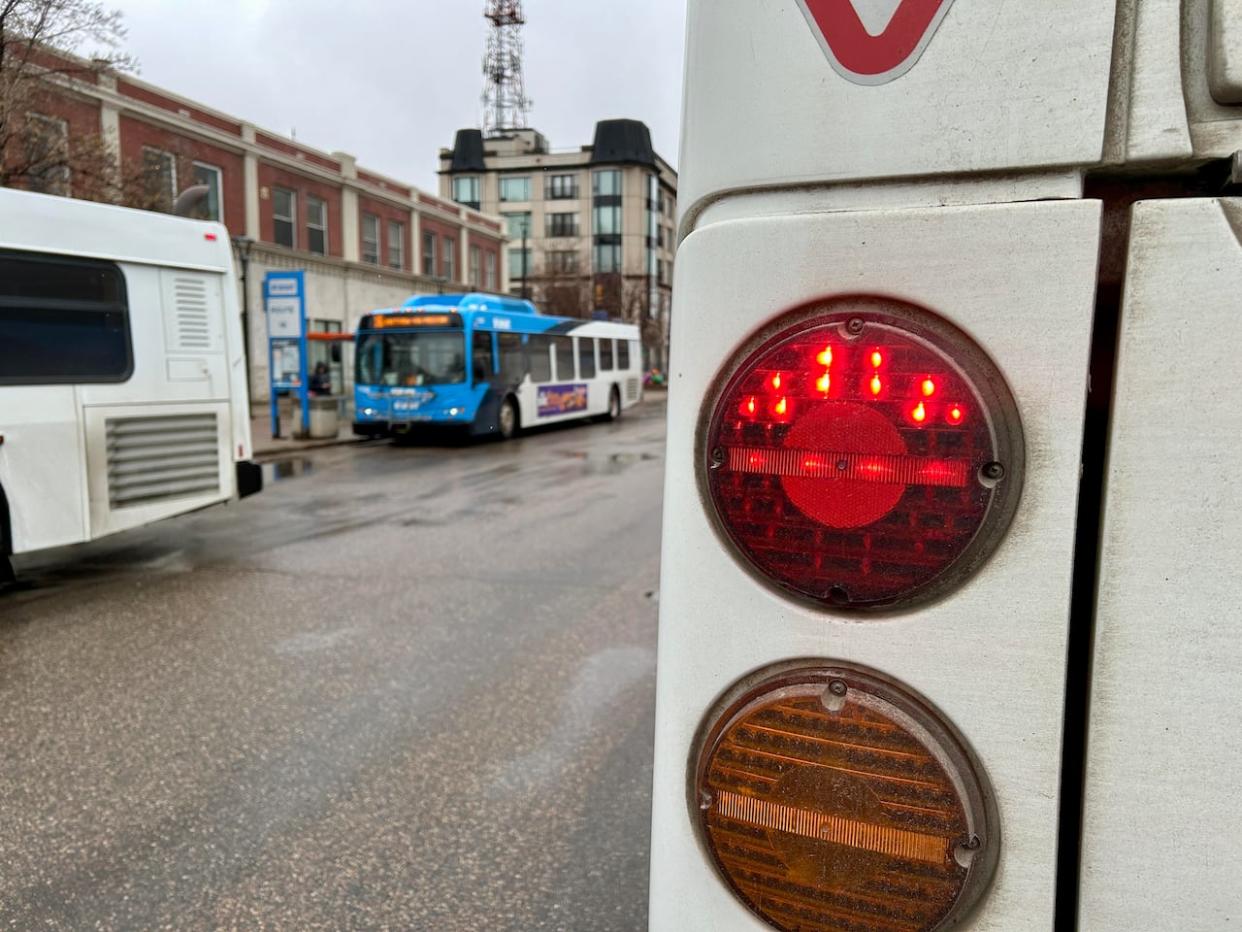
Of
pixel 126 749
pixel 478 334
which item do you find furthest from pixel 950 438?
pixel 478 334

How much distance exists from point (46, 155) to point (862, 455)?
49.1ft

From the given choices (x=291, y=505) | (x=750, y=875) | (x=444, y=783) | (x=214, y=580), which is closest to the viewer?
(x=750, y=875)

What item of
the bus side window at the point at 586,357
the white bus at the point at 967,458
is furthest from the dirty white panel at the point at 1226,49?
the bus side window at the point at 586,357

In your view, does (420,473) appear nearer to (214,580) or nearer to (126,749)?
(214,580)

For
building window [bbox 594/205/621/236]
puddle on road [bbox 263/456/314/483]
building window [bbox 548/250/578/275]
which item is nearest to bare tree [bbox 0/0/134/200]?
puddle on road [bbox 263/456/314/483]

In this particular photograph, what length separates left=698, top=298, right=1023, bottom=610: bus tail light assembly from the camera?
0.97 m

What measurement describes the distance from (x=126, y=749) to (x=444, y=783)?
4.76 feet

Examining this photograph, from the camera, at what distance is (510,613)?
19.8 ft

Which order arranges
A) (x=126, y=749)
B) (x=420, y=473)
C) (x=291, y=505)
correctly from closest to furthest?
(x=126, y=749) < (x=291, y=505) < (x=420, y=473)

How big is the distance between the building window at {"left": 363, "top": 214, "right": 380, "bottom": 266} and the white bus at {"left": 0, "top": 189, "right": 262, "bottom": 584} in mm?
29604

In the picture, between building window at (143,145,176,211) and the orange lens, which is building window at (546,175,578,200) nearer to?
building window at (143,145,176,211)

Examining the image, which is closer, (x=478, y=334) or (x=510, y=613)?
(x=510, y=613)

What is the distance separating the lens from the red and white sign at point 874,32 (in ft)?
3.11

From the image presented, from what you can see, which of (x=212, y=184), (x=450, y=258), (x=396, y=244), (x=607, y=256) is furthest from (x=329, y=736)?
(x=607, y=256)
